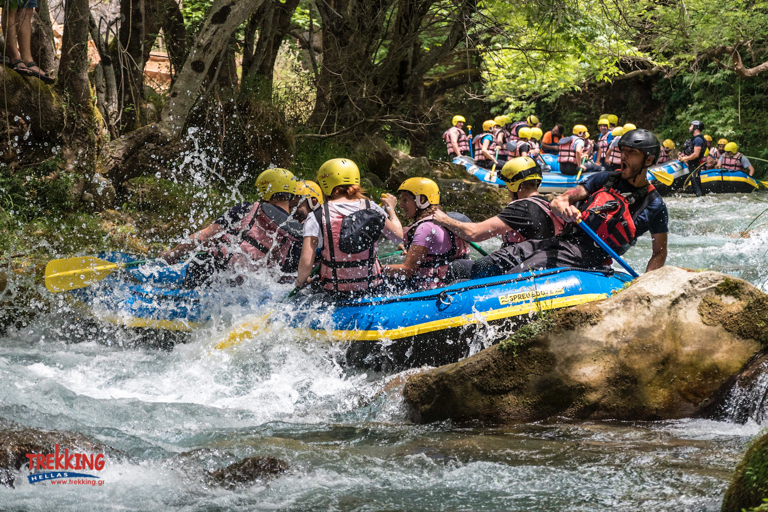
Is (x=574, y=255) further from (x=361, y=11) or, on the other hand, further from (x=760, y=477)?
(x=361, y=11)

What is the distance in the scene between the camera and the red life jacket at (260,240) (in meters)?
5.84

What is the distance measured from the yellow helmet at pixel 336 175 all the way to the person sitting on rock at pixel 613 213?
149 cm

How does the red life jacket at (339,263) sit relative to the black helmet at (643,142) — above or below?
below

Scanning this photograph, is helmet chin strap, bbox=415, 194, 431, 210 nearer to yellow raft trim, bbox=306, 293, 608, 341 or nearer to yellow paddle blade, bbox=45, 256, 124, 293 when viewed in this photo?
yellow raft trim, bbox=306, 293, 608, 341

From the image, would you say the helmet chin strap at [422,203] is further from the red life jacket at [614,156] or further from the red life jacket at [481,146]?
the red life jacket at [481,146]

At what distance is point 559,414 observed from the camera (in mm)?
4129

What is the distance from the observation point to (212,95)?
1042 cm

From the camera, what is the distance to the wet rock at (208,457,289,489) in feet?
11.0

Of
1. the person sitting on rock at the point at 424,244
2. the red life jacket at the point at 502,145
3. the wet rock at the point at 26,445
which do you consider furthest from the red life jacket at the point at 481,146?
the wet rock at the point at 26,445

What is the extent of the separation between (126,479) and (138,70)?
756 cm

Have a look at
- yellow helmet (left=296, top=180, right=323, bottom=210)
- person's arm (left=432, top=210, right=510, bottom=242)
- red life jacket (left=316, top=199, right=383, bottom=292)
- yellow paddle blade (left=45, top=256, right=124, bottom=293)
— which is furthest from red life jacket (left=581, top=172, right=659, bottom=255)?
yellow paddle blade (left=45, top=256, right=124, bottom=293)

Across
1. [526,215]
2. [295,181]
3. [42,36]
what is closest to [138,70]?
[42,36]

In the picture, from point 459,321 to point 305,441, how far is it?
1.60m

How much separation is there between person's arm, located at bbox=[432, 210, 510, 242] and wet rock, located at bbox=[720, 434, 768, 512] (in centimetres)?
296
